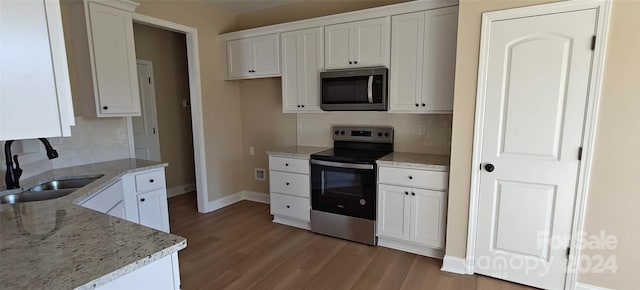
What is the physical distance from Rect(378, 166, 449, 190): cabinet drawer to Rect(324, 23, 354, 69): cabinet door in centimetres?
113

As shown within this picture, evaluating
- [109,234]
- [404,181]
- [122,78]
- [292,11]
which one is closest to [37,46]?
[109,234]

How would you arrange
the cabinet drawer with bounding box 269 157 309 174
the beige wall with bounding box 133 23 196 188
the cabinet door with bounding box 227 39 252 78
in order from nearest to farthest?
the cabinet drawer with bounding box 269 157 309 174
the cabinet door with bounding box 227 39 252 78
the beige wall with bounding box 133 23 196 188

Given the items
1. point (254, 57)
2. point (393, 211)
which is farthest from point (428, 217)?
point (254, 57)

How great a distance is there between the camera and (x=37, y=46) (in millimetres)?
877

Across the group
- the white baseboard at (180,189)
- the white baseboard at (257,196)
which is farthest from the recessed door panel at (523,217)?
the white baseboard at (180,189)

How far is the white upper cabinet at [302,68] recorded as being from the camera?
3236mm

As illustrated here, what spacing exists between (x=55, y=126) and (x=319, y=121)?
291cm

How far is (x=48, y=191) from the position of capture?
2.05 metres

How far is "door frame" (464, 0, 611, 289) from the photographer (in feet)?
6.24

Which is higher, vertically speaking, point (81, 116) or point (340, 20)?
point (340, 20)

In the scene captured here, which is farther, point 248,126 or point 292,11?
point 248,126

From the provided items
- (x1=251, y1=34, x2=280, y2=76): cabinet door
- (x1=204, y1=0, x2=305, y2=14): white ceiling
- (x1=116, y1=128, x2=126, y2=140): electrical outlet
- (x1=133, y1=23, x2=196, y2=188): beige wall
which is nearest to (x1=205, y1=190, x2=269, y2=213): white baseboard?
(x1=133, y1=23, x2=196, y2=188): beige wall

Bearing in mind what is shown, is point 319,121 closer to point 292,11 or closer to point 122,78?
point 292,11

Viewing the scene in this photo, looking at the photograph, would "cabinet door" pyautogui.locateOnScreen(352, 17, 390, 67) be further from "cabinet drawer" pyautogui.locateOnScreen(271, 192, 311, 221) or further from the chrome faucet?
the chrome faucet
